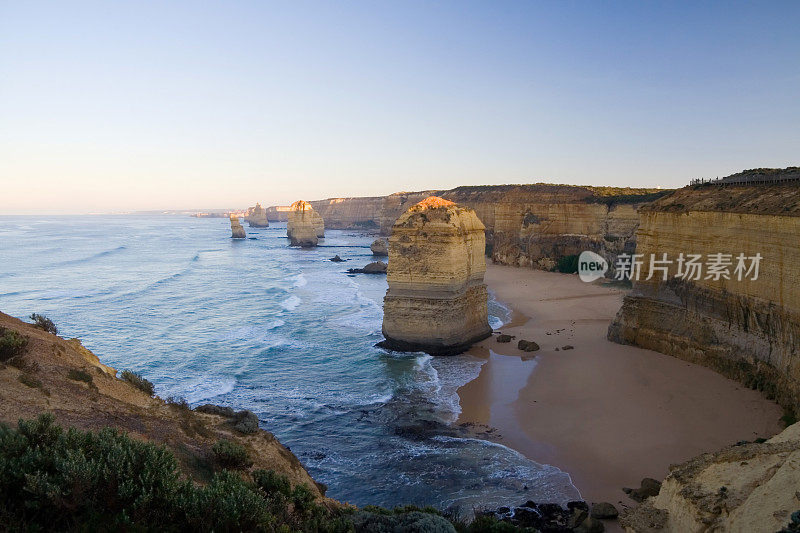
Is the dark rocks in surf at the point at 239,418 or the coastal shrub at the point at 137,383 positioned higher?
the coastal shrub at the point at 137,383

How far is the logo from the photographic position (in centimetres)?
4494

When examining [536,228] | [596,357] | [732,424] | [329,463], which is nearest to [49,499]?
[329,463]

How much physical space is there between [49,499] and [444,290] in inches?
730

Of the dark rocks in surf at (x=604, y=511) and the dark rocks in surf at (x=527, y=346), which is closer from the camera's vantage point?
the dark rocks in surf at (x=604, y=511)

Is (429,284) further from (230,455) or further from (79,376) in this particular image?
(230,455)

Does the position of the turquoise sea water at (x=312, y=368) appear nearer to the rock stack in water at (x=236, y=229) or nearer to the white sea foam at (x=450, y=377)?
the white sea foam at (x=450, y=377)

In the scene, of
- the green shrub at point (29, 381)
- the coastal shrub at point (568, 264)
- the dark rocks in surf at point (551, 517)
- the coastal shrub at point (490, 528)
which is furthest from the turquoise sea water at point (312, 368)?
the coastal shrub at point (568, 264)

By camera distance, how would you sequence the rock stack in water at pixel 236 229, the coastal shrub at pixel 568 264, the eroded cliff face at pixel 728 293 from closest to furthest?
the eroded cliff face at pixel 728 293
the coastal shrub at pixel 568 264
the rock stack in water at pixel 236 229

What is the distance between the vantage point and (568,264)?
4809cm

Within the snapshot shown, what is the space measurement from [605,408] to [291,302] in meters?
25.1

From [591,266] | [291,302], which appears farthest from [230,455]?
[591,266]

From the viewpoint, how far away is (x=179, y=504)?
5375 mm

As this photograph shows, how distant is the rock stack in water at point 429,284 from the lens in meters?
22.6

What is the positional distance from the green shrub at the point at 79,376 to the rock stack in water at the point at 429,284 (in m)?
14.6
